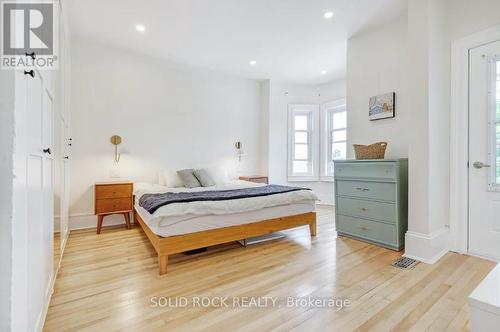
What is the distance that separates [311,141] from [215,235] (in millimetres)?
3990

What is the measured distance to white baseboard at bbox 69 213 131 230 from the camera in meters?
3.41

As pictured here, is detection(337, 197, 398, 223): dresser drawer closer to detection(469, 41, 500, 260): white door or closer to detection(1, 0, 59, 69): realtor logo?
detection(469, 41, 500, 260): white door

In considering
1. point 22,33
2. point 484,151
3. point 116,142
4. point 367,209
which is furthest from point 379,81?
point 116,142

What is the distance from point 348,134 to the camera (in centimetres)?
354

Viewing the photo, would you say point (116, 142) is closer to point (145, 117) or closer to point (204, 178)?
point (145, 117)

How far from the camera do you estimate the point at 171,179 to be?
12.3 feet

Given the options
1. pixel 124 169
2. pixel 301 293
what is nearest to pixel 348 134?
pixel 301 293

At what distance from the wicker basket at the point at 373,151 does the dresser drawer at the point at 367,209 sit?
22.7 inches

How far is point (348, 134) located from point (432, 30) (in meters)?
1.52

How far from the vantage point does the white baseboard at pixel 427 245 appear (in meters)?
2.33

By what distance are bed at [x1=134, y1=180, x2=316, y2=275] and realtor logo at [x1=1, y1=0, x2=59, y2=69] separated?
1.41 m

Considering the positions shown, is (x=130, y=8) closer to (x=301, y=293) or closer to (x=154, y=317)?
(x=154, y=317)

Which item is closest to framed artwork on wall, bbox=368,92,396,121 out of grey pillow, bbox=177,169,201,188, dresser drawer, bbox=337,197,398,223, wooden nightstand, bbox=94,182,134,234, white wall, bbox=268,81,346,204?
dresser drawer, bbox=337,197,398,223

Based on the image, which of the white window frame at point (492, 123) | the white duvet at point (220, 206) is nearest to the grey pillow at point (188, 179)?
the white duvet at point (220, 206)
